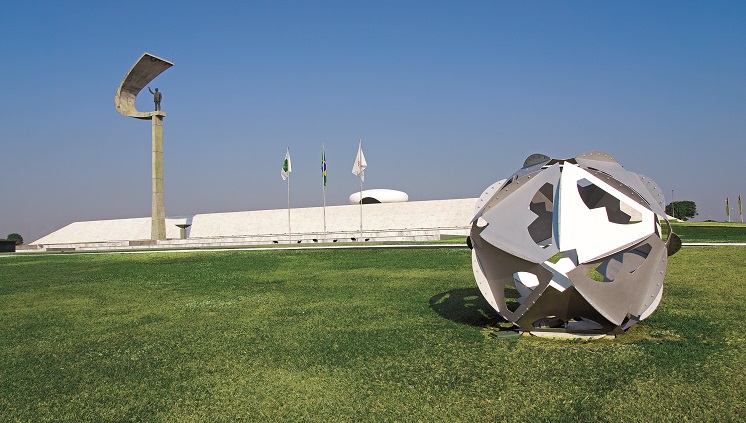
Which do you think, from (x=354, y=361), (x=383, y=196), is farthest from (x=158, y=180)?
(x=354, y=361)

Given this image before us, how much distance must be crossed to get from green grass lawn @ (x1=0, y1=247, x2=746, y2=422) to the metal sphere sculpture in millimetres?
418

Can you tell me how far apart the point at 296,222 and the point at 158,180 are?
16344 mm

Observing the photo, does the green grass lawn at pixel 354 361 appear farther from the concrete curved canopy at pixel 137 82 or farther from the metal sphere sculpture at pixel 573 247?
the concrete curved canopy at pixel 137 82

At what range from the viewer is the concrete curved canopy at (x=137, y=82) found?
108 feet

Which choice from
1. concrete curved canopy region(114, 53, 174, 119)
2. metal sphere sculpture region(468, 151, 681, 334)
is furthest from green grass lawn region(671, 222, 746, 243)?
concrete curved canopy region(114, 53, 174, 119)

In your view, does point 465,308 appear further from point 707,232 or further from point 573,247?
point 707,232

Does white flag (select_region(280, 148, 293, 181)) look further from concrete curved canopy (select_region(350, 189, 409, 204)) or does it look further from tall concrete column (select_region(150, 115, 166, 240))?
concrete curved canopy (select_region(350, 189, 409, 204))

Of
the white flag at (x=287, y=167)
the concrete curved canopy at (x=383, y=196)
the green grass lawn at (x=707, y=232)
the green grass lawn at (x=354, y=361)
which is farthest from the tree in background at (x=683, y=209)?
the green grass lawn at (x=354, y=361)

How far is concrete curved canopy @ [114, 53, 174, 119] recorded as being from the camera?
32875 millimetres

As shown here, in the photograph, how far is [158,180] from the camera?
34.2 meters

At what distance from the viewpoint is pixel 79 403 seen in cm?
477

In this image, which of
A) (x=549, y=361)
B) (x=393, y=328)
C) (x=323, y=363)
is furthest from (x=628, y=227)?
(x=323, y=363)

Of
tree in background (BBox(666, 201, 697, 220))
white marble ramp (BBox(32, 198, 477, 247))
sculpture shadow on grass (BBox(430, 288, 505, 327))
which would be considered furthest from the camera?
tree in background (BBox(666, 201, 697, 220))

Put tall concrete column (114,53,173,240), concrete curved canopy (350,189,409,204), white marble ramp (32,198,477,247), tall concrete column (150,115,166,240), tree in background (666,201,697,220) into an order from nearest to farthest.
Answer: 1. tall concrete column (114,53,173,240)
2. tall concrete column (150,115,166,240)
3. white marble ramp (32,198,477,247)
4. concrete curved canopy (350,189,409,204)
5. tree in background (666,201,697,220)
